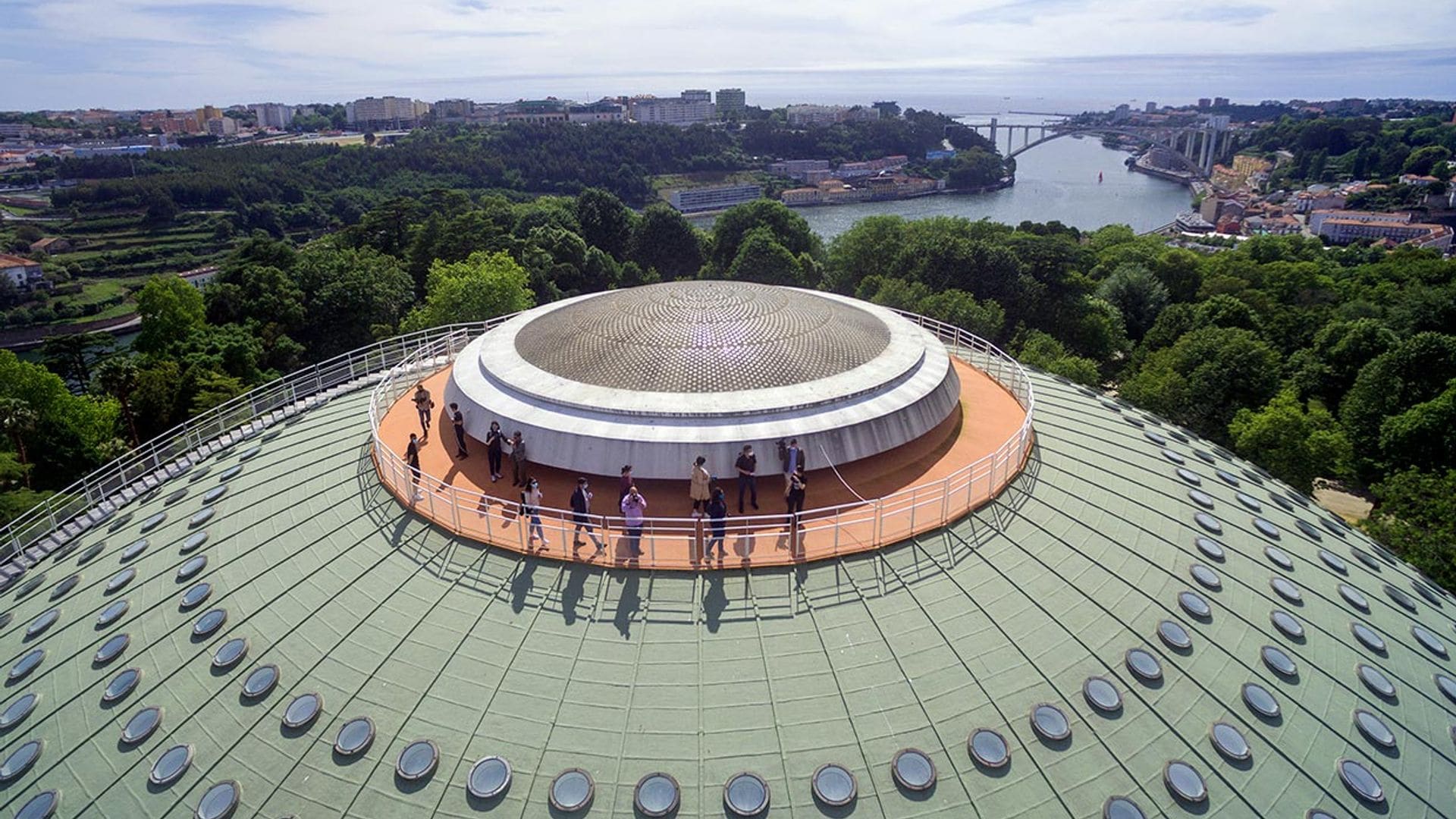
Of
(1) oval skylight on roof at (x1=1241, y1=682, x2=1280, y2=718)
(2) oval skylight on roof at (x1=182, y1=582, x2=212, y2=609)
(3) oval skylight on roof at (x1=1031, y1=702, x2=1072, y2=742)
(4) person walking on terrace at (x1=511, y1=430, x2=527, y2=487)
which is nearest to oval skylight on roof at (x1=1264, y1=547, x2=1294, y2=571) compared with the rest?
(1) oval skylight on roof at (x1=1241, y1=682, x2=1280, y2=718)

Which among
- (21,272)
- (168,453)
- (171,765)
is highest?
(168,453)

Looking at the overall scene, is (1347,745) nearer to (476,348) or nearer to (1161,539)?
(1161,539)

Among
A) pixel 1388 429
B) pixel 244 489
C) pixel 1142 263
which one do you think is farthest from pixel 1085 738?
pixel 1142 263

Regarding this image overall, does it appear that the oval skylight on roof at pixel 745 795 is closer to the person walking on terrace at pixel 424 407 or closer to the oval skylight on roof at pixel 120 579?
the person walking on terrace at pixel 424 407

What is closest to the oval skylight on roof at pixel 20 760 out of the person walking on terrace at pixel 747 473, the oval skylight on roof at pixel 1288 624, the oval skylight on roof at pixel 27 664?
the oval skylight on roof at pixel 27 664

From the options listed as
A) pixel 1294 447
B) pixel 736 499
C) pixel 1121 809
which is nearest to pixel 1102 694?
pixel 1121 809

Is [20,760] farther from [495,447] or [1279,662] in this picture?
[1279,662]
